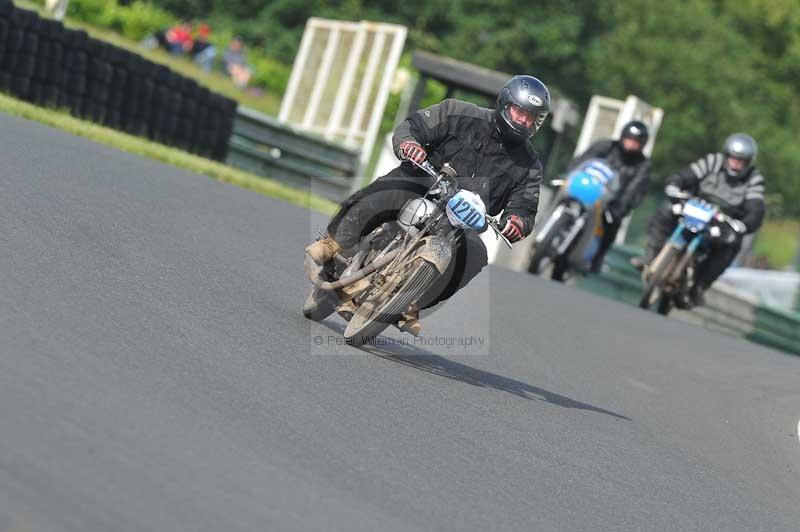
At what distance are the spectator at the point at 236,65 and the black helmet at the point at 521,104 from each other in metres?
33.4

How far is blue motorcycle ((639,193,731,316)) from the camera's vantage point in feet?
58.7

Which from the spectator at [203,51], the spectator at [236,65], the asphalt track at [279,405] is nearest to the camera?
the asphalt track at [279,405]

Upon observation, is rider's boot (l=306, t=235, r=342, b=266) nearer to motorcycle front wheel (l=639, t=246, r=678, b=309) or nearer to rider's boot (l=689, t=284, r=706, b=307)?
motorcycle front wheel (l=639, t=246, r=678, b=309)

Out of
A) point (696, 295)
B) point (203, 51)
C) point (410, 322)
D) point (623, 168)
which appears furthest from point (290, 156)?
point (203, 51)

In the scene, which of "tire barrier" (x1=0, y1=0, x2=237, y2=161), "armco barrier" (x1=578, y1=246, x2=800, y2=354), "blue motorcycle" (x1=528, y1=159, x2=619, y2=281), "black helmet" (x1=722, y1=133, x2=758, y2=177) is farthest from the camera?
"armco barrier" (x1=578, y1=246, x2=800, y2=354)

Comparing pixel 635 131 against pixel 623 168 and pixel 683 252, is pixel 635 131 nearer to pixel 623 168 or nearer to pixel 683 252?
pixel 623 168

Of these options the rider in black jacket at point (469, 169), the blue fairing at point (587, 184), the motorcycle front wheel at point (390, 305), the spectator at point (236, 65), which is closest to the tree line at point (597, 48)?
the spectator at point (236, 65)

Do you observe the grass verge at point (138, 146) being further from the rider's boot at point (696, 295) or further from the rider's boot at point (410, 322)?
the rider's boot at point (410, 322)

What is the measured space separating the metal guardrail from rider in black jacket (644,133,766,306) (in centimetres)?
664

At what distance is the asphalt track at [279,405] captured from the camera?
Answer: 208 inches

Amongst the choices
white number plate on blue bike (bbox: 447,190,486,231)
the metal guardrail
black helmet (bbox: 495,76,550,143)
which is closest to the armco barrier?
the metal guardrail

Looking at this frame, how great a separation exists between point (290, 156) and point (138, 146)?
21.4 ft

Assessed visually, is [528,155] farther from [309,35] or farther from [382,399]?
[309,35]

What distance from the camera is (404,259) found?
873 centimetres
